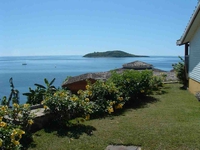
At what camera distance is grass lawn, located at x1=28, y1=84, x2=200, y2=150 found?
460 centimetres

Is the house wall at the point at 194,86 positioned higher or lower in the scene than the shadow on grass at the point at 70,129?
higher

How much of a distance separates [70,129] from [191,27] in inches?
314

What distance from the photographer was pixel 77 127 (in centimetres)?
577

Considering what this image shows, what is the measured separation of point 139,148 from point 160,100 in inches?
211

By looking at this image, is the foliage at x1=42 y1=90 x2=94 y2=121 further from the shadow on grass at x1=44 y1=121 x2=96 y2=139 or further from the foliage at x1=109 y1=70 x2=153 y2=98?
the foliage at x1=109 y1=70 x2=153 y2=98

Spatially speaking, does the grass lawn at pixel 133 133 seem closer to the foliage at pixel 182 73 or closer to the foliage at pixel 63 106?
the foliage at pixel 63 106

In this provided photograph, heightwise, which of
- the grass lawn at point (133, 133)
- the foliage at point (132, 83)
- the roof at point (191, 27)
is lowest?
the grass lawn at point (133, 133)

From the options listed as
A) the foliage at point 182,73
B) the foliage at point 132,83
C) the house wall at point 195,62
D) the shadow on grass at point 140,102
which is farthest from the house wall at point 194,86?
the foliage at point 132,83

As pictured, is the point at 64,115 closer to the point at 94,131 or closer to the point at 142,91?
the point at 94,131

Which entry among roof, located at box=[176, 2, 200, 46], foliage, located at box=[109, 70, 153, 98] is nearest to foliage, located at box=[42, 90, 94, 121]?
foliage, located at box=[109, 70, 153, 98]

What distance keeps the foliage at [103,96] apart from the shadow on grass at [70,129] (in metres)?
1.25

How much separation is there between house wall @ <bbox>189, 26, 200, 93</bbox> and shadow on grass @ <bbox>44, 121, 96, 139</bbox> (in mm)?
6784

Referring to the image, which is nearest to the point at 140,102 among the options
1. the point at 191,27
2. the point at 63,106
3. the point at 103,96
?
the point at 103,96

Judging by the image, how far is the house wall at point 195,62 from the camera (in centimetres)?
1041
